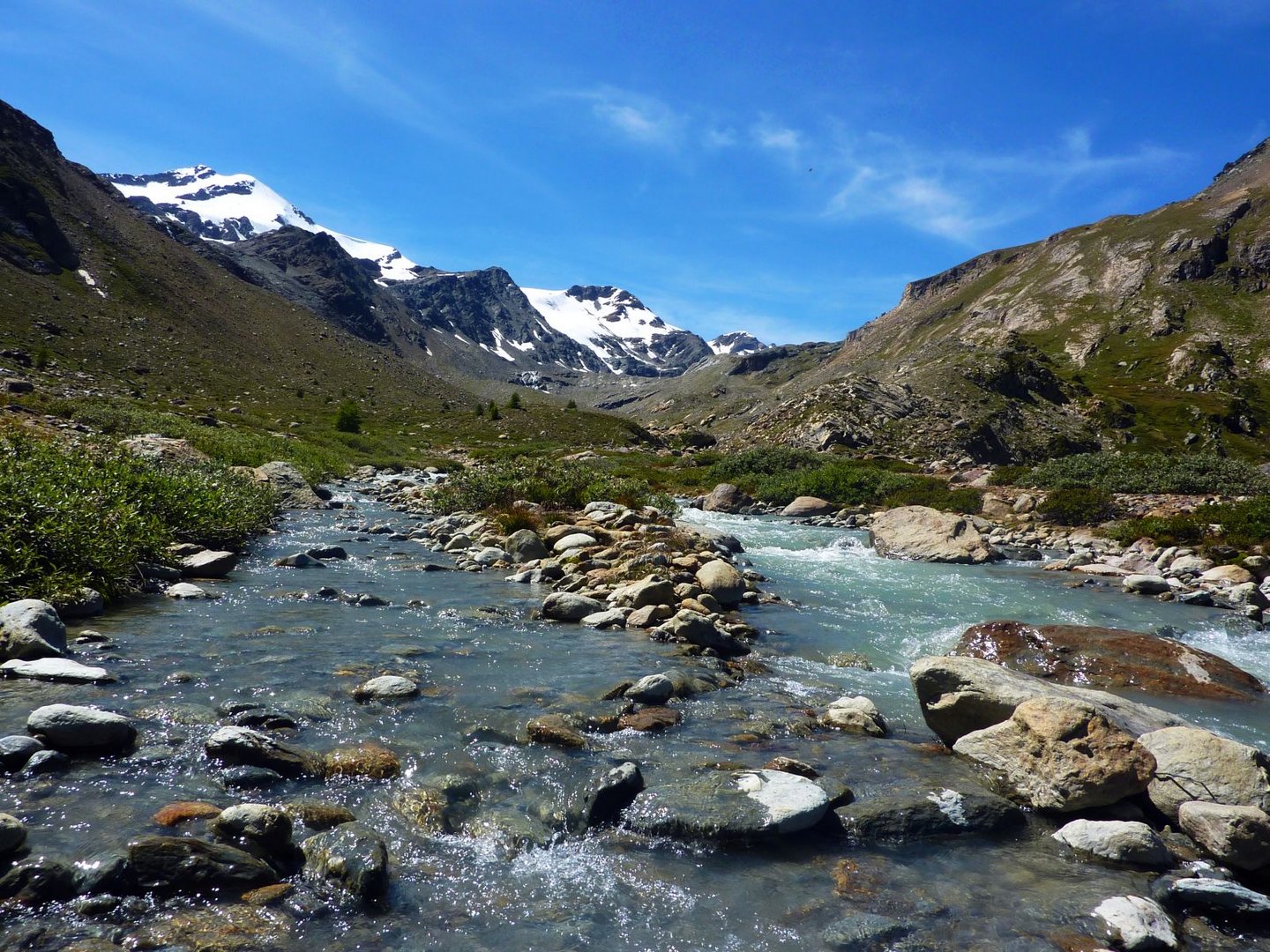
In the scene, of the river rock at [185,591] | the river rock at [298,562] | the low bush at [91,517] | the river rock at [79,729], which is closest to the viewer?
the river rock at [79,729]

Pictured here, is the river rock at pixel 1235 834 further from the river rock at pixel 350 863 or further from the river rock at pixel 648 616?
the river rock at pixel 648 616

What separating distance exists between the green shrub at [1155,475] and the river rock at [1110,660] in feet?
82.6

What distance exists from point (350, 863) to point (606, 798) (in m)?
2.19

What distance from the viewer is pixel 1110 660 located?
11.3 m

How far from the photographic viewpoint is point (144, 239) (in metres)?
124

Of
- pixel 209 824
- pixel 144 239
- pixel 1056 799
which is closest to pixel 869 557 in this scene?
pixel 1056 799

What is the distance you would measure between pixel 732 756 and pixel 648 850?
1886 millimetres

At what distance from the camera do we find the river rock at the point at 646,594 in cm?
1293

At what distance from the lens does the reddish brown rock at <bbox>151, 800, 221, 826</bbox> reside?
477cm

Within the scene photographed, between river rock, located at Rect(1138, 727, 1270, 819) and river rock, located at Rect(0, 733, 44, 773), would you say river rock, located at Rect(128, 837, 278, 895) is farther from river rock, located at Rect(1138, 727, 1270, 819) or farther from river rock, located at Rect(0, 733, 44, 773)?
river rock, located at Rect(1138, 727, 1270, 819)

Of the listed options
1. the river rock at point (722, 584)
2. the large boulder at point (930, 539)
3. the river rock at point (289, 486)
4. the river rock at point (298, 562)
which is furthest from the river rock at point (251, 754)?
the river rock at point (289, 486)

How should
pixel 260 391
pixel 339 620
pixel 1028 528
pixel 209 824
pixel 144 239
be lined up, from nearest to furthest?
1. pixel 209 824
2. pixel 339 620
3. pixel 1028 528
4. pixel 260 391
5. pixel 144 239

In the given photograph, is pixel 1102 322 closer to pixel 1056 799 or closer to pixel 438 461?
pixel 438 461

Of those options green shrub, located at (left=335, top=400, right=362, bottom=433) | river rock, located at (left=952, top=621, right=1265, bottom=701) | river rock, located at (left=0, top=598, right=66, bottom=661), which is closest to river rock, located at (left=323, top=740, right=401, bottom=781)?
river rock, located at (left=0, top=598, right=66, bottom=661)
